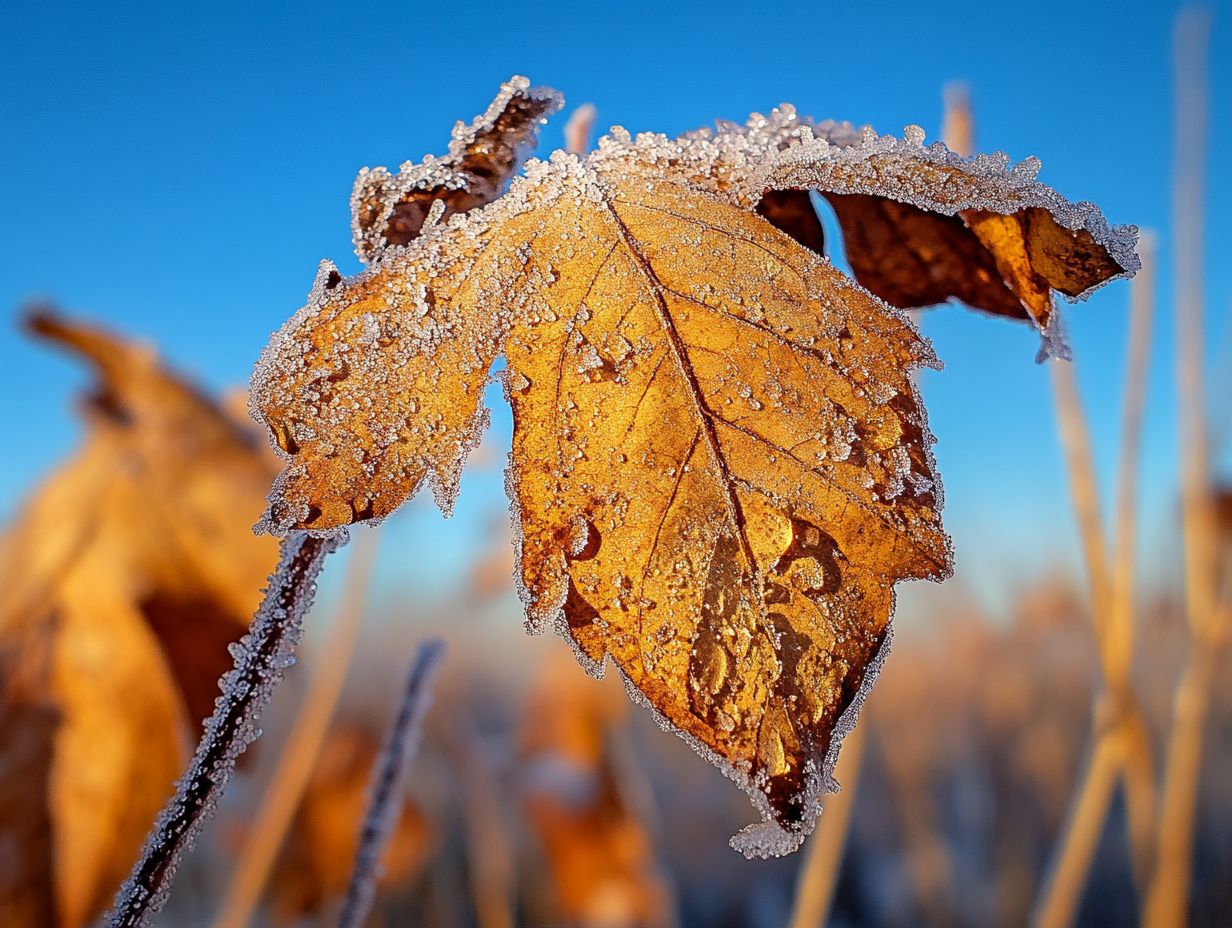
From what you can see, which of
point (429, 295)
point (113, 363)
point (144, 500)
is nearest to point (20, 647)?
point (144, 500)

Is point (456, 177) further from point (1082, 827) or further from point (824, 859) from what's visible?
point (1082, 827)

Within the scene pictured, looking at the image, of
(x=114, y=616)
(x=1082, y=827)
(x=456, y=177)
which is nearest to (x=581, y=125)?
(x=456, y=177)

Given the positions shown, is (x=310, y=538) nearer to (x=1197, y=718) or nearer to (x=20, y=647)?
(x=20, y=647)

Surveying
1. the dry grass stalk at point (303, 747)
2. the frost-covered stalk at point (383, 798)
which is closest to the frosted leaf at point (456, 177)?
the frost-covered stalk at point (383, 798)

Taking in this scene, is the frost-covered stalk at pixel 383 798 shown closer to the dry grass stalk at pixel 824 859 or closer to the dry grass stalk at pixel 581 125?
the dry grass stalk at pixel 581 125

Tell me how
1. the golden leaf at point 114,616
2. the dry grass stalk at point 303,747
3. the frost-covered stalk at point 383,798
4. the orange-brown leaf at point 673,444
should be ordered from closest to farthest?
the orange-brown leaf at point 673,444 → the frost-covered stalk at point 383,798 → the golden leaf at point 114,616 → the dry grass stalk at point 303,747

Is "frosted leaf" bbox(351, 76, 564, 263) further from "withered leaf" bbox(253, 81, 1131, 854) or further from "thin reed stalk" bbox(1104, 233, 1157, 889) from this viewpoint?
"thin reed stalk" bbox(1104, 233, 1157, 889)
